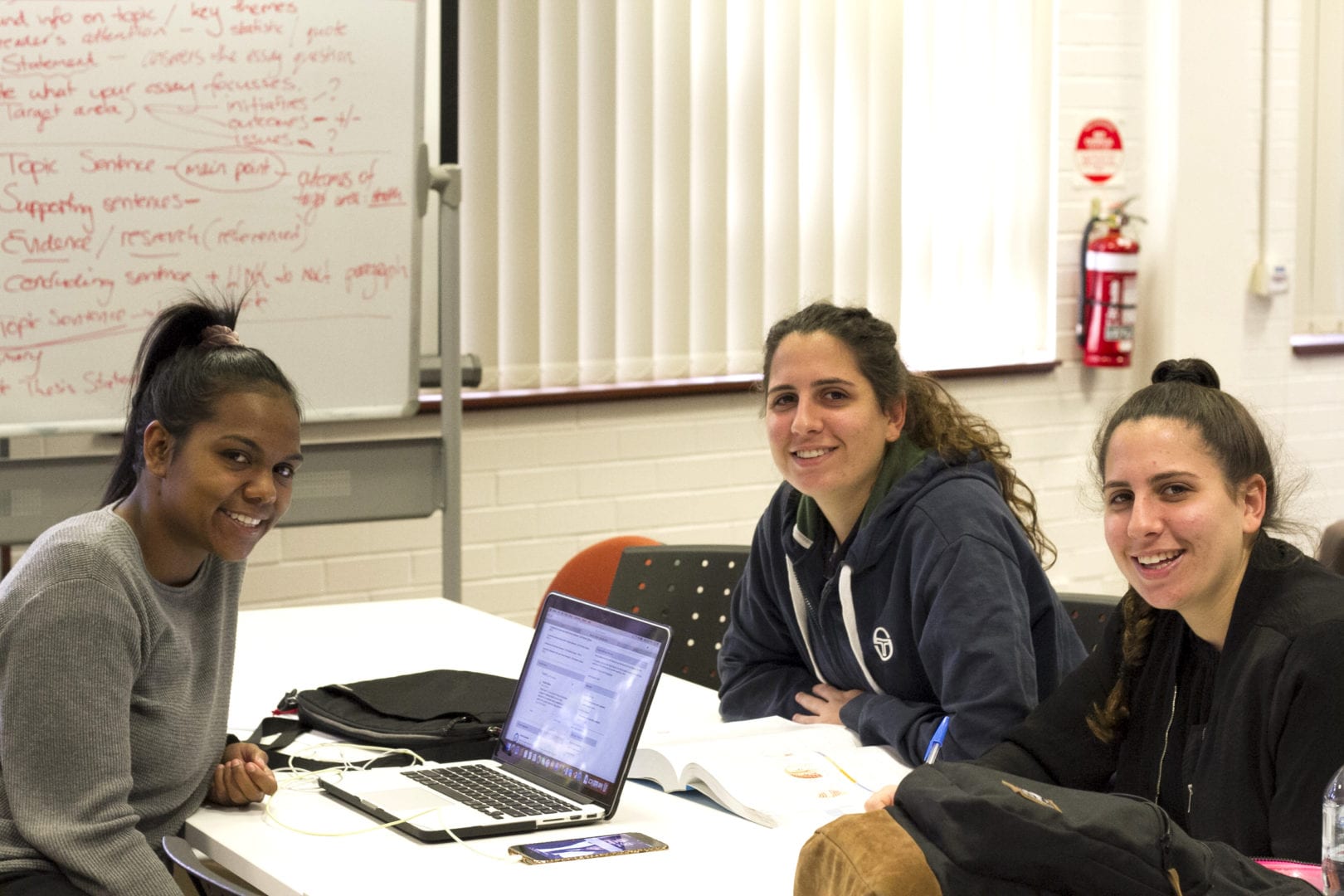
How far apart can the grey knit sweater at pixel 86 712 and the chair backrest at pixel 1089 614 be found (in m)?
1.30

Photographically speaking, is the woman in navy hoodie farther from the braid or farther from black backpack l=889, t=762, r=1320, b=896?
black backpack l=889, t=762, r=1320, b=896

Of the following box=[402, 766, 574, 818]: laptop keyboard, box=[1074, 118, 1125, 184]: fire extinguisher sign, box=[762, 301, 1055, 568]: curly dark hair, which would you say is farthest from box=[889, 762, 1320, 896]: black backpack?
box=[1074, 118, 1125, 184]: fire extinguisher sign

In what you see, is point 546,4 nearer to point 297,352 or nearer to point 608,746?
point 297,352

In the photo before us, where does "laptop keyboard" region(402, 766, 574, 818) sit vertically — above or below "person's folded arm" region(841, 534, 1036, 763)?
Result: below

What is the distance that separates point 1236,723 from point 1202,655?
161mm

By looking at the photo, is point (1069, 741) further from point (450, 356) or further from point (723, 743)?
point (450, 356)

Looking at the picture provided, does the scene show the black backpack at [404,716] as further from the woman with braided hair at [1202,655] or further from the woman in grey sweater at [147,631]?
the woman with braided hair at [1202,655]

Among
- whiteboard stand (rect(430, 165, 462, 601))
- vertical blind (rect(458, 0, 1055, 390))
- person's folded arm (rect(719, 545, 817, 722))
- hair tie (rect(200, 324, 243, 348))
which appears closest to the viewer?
hair tie (rect(200, 324, 243, 348))

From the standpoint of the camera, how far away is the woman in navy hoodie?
6.54 ft

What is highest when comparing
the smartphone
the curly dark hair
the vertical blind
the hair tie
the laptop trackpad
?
the vertical blind

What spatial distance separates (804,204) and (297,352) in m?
1.63

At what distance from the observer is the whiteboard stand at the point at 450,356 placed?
3502 millimetres

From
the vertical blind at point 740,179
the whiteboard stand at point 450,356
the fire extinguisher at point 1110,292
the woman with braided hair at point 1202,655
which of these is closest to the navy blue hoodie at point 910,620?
the woman with braided hair at point 1202,655

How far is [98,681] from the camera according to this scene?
1.67 m
